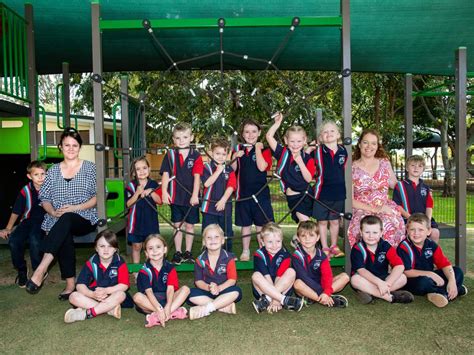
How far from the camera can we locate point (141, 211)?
360 centimetres

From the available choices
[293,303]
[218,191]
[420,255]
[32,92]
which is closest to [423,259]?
[420,255]

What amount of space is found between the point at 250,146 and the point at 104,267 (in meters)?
1.47

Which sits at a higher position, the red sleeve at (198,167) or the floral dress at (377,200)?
the red sleeve at (198,167)

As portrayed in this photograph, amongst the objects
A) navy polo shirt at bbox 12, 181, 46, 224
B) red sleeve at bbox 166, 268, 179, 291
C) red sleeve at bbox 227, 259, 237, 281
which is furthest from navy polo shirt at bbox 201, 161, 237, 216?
navy polo shirt at bbox 12, 181, 46, 224

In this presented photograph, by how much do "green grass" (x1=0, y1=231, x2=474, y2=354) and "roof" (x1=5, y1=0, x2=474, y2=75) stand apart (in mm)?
2071

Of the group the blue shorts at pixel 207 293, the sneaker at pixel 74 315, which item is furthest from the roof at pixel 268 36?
the sneaker at pixel 74 315

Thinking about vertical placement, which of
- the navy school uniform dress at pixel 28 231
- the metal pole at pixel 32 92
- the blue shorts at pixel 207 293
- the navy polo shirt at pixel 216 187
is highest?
the metal pole at pixel 32 92

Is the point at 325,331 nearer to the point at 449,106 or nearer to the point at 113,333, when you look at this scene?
the point at 113,333

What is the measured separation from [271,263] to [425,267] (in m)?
1.02

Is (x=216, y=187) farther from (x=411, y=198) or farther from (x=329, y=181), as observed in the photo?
(x=411, y=198)

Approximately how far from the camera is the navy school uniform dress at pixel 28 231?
10.5 feet

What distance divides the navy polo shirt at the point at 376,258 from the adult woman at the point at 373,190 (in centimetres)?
26

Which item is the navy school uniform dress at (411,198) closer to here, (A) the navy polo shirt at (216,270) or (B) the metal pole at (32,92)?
(A) the navy polo shirt at (216,270)

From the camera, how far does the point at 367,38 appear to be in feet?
13.0
